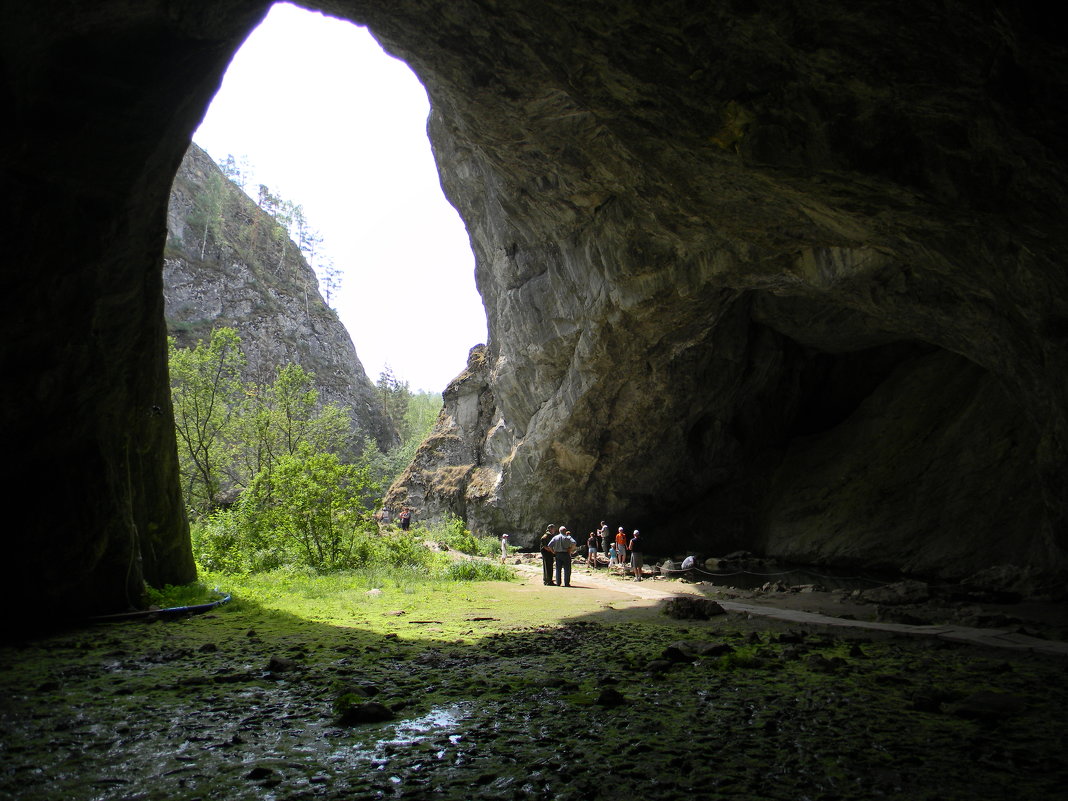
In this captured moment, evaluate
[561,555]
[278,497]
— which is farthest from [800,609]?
[278,497]

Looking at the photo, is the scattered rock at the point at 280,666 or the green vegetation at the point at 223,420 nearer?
the scattered rock at the point at 280,666

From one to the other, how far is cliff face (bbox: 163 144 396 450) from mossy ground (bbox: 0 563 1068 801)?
158ft

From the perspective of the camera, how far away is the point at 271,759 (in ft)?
10.8

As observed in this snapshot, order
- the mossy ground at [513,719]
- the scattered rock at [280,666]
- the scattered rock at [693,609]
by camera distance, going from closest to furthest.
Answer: the mossy ground at [513,719] < the scattered rock at [280,666] < the scattered rock at [693,609]

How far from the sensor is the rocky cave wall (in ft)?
21.8

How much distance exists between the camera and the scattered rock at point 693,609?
9.80 meters

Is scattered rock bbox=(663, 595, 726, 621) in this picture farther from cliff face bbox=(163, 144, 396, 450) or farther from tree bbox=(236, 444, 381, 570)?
cliff face bbox=(163, 144, 396, 450)

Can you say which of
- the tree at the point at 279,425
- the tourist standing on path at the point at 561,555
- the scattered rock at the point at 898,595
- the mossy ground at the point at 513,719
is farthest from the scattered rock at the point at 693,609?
the tree at the point at 279,425

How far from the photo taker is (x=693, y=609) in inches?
388

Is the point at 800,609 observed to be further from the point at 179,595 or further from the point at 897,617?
the point at 179,595

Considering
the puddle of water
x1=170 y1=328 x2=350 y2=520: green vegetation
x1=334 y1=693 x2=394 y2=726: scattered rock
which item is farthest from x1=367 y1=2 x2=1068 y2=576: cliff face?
x1=170 y1=328 x2=350 y2=520: green vegetation

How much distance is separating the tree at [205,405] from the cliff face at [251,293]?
24.2m

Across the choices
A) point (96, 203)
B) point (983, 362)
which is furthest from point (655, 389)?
point (96, 203)

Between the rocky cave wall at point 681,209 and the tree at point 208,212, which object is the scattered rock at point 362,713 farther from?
the tree at point 208,212
